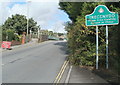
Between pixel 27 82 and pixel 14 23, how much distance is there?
49452mm

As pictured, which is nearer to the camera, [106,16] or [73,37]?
[106,16]

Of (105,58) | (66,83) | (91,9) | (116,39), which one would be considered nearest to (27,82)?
(66,83)

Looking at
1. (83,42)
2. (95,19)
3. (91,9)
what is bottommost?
(83,42)

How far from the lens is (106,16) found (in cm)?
942

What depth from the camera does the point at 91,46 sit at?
11.1 metres

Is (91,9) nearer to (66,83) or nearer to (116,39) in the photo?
(116,39)

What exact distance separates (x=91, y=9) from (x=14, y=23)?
151 ft

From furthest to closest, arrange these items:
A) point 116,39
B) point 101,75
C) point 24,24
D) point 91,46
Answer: point 24,24 < point 91,46 < point 101,75 < point 116,39

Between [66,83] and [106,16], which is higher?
[106,16]

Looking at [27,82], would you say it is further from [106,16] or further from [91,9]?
[91,9]

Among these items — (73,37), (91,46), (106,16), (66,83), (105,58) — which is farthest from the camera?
(73,37)

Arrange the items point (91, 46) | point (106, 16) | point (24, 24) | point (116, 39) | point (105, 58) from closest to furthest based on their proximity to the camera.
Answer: point (116, 39) < point (106, 16) < point (105, 58) < point (91, 46) < point (24, 24)

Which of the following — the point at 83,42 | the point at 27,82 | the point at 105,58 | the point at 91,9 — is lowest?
the point at 27,82

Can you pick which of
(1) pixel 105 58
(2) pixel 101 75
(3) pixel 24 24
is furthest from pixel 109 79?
(3) pixel 24 24
